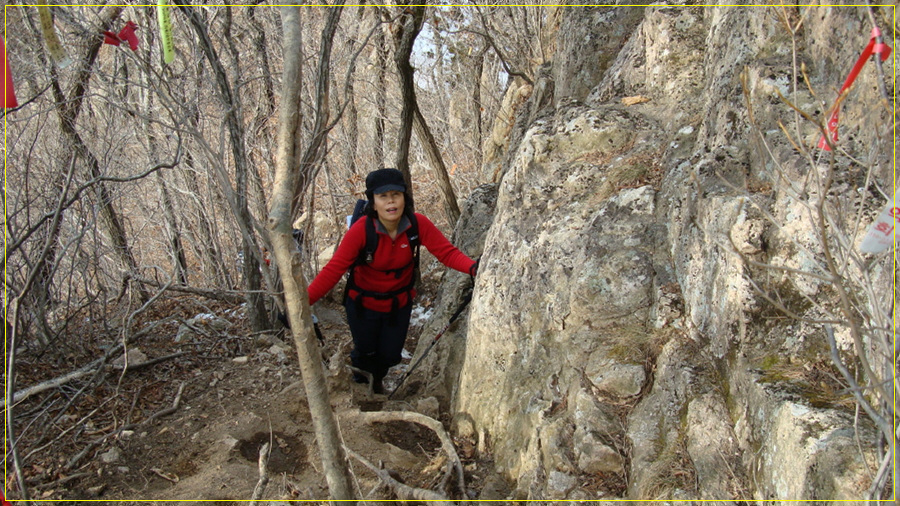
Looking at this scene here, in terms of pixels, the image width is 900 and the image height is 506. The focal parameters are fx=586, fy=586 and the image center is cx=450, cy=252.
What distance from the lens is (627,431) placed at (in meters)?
2.95

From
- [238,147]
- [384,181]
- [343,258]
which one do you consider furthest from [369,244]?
[238,147]

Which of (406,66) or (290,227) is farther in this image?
(406,66)

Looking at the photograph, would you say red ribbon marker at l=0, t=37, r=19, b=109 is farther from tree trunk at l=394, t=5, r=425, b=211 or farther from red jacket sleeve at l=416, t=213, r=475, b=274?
tree trunk at l=394, t=5, r=425, b=211

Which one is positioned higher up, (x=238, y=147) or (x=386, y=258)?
(x=238, y=147)

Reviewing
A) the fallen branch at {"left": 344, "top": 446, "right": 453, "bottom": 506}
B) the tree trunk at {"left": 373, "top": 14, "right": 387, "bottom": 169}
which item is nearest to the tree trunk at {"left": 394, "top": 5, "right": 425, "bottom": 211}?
the tree trunk at {"left": 373, "top": 14, "right": 387, "bottom": 169}

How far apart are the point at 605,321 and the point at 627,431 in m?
0.67

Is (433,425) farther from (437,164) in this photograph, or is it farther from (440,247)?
(437,164)

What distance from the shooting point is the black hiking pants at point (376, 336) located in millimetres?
5055

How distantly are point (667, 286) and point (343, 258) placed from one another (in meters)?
→ 2.34

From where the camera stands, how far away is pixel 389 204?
442 centimetres

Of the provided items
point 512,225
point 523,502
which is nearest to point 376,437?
point 523,502

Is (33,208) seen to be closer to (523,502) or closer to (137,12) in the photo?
(137,12)

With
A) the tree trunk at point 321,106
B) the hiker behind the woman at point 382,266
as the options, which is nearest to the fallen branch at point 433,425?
the hiker behind the woman at point 382,266

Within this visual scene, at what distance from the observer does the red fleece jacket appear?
448 centimetres
